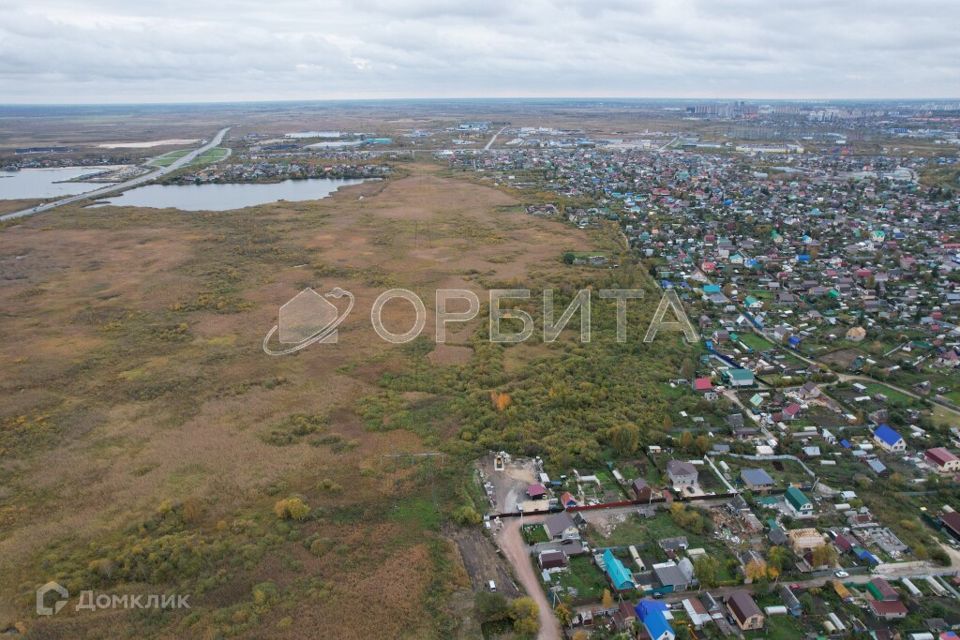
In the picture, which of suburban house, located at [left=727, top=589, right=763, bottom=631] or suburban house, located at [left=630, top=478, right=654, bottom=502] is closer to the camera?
suburban house, located at [left=727, top=589, right=763, bottom=631]

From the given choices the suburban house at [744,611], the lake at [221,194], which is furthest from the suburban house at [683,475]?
the lake at [221,194]

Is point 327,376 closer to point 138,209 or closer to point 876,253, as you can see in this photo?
point 876,253

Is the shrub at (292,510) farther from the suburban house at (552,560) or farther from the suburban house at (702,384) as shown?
the suburban house at (702,384)

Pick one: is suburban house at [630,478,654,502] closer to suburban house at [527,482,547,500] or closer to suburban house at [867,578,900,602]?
suburban house at [527,482,547,500]

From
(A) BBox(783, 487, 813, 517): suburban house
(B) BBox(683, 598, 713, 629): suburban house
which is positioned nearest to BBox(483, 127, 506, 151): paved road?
(A) BBox(783, 487, 813, 517): suburban house

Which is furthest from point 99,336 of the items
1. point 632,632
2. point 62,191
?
point 62,191

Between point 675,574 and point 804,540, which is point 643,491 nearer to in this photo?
point 675,574
